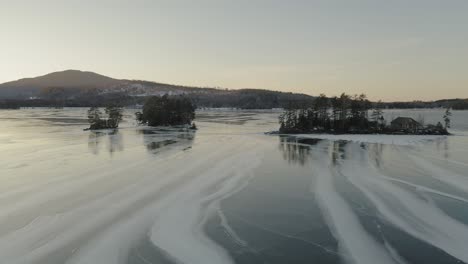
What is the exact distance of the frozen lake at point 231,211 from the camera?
1319 cm

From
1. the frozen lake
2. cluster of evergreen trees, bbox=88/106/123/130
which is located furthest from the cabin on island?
cluster of evergreen trees, bbox=88/106/123/130

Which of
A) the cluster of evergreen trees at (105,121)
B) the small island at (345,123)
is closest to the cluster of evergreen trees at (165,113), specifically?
the cluster of evergreen trees at (105,121)

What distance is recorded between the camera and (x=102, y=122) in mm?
81812

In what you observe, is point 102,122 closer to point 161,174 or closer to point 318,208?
Result: point 161,174

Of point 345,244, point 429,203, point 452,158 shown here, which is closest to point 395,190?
point 429,203

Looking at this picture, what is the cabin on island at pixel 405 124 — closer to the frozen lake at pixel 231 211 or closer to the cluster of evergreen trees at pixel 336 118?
the cluster of evergreen trees at pixel 336 118

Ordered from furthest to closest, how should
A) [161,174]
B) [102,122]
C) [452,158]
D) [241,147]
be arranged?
1. [102,122]
2. [241,147]
3. [452,158]
4. [161,174]

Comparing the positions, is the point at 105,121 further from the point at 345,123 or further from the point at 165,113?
the point at 345,123

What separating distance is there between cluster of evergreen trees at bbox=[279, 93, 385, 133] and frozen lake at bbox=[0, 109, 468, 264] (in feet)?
135

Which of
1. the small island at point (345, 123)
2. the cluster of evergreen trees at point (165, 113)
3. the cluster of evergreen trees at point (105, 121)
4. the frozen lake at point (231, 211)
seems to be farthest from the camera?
the cluster of evergreen trees at point (165, 113)

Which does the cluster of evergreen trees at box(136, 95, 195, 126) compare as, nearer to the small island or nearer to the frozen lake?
the small island

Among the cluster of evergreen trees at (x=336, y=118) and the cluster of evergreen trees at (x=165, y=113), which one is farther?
the cluster of evergreen trees at (x=165, y=113)

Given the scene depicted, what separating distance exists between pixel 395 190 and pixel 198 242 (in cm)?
1302

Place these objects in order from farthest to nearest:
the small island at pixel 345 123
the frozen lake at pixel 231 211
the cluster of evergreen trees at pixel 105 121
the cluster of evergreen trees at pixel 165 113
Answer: the cluster of evergreen trees at pixel 165 113 → the cluster of evergreen trees at pixel 105 121 → the small island at pixel 345 123 → the frozen lake at pixel 231 211
